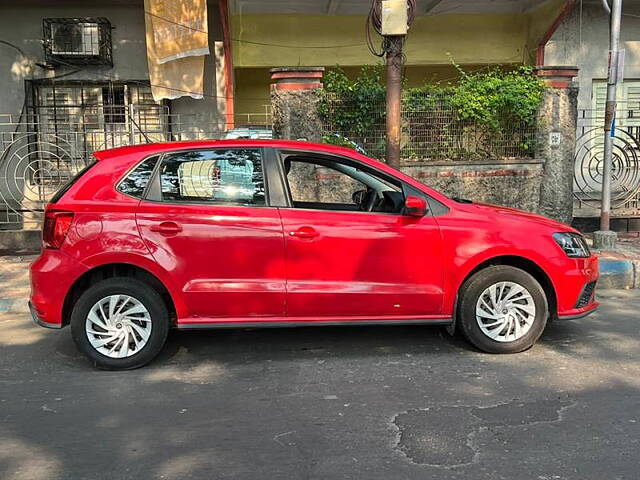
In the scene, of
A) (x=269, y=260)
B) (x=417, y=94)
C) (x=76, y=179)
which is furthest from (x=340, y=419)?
(x=417, y=94)

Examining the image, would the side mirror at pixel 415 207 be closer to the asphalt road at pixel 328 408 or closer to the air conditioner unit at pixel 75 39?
the asphalt road at pixel 328 408

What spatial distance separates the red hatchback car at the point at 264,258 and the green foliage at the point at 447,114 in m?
4.04

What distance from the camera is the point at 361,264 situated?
4.81m

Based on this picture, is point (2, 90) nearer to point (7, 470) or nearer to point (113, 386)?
point (113, 386)

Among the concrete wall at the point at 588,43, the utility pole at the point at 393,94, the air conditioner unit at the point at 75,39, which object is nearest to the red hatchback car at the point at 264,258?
the utility pole at the point at 393,94

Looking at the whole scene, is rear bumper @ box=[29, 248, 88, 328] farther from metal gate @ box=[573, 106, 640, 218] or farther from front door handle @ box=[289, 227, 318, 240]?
metal gate @ box=[573, 106, 640, 218]

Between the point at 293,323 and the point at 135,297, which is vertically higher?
the point at 135,297

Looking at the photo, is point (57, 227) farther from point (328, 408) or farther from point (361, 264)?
point (328, 408)

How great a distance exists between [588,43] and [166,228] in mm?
11235

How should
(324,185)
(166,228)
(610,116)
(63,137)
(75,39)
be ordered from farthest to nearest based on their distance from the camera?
(63,137), (75,39), (324,185), (610,116), (166,228)

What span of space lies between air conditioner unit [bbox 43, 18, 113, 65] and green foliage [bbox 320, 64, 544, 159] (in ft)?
17.1

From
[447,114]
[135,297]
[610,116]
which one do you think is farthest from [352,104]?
→ [135,297]

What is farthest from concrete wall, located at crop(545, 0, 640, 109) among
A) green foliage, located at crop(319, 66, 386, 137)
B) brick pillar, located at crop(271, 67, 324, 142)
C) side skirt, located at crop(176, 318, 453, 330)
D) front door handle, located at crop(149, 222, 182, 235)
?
front door handle, located at crop(149, 222, 182, 235)

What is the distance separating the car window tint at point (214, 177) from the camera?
484 cm
